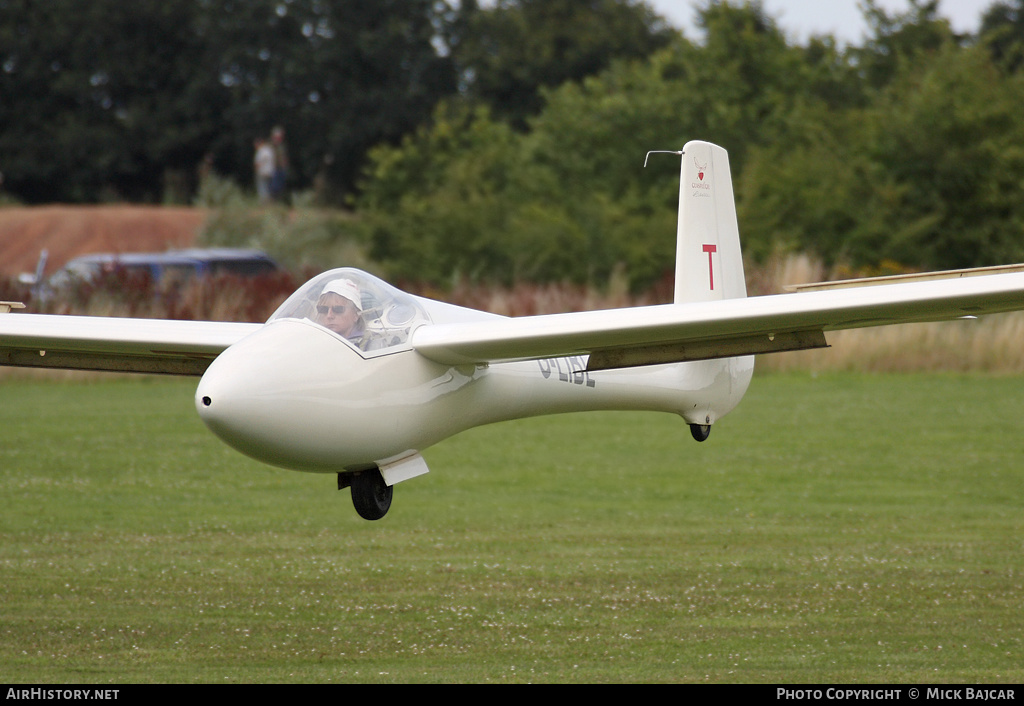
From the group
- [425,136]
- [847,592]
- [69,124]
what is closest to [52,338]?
[847,592]

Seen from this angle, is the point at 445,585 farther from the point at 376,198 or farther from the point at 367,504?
the point at 376,198

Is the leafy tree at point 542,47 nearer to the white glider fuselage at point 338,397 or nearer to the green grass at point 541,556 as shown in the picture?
the green grass at point 541,556

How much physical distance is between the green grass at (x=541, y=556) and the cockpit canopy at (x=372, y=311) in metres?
6.02

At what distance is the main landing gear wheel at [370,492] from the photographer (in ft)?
20.6

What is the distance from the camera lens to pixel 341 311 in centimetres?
587

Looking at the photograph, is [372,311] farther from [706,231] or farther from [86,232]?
[86,232]

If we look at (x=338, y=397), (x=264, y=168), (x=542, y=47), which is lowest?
(x=338, y=397)

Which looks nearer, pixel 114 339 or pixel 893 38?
pixel 114 339

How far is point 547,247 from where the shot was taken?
38969mm

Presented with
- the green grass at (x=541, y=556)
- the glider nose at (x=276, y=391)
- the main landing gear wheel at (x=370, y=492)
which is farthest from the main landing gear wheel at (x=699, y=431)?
the green grass at (x=541, y=556)

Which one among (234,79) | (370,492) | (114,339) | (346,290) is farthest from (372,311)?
(234,79)

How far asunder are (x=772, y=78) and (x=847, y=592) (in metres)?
33.6

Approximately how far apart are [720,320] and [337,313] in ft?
5.75

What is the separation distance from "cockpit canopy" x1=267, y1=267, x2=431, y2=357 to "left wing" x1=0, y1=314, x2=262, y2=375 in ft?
2.25
